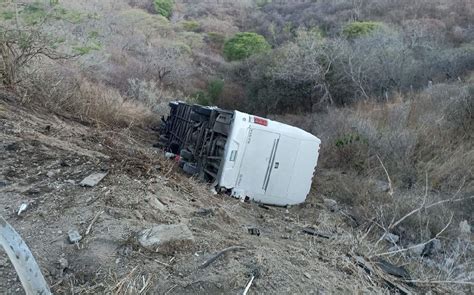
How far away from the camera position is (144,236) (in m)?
3.97

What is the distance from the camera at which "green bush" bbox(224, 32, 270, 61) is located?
1085 inches

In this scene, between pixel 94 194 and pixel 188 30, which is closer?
pixel 94 194

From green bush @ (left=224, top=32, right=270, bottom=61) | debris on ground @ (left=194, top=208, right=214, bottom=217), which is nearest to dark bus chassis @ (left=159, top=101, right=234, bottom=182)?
debris on ground @ (left=194, top=208, right=214, bottom=217)

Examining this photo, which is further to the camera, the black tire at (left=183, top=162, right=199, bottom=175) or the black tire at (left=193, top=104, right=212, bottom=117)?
the black tire at (left=193, top=104, right=212, bottom=117)

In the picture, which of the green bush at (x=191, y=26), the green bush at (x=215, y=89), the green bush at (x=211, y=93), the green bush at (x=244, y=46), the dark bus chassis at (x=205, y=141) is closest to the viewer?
the dark bus chassis at (x=205, y=141)

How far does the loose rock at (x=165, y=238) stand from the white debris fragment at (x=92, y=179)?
1.30 metres

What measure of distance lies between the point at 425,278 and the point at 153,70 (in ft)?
65.8

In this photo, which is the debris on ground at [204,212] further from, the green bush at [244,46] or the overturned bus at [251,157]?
the green bush at [244,46]

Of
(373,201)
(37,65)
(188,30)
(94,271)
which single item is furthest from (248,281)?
(188,30)

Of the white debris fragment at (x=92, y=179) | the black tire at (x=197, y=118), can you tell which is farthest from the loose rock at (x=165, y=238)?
the black tire at (x=197, y=118)

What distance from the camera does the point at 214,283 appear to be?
11.5 ft

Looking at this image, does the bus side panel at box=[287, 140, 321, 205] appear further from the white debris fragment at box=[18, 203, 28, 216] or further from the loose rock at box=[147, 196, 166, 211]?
the white debris fragment at box=[18, 203, 28, 216]

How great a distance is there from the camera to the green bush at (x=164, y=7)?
140 ft

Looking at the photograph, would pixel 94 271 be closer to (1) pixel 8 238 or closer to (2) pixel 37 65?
(1) pixel 8 238
